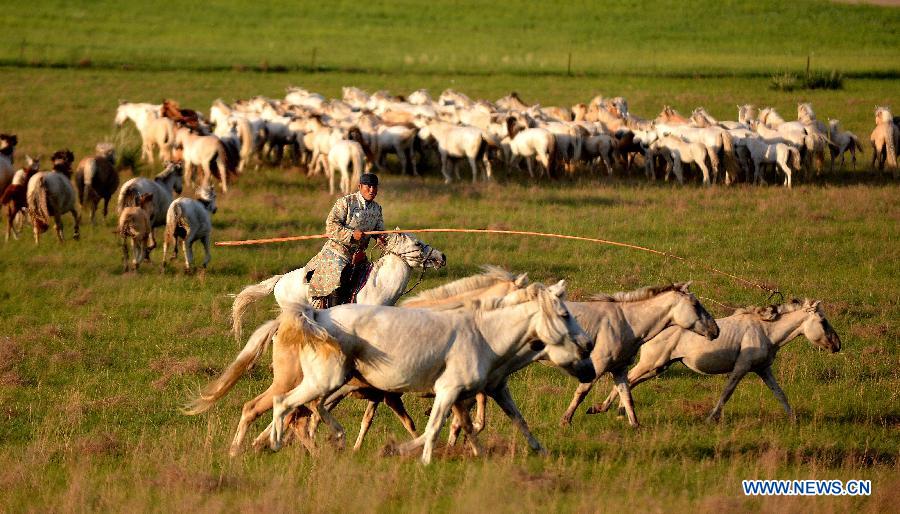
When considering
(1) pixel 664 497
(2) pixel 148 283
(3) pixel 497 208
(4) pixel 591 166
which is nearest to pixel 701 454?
(1) pixel 664 497

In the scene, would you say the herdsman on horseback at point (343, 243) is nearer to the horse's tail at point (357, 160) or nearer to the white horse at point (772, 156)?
the horse's tail at point (357, 160)

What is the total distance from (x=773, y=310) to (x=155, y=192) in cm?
1143

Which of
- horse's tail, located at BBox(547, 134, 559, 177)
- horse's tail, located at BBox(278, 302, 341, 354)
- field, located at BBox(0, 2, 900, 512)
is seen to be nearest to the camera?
field, located at BBox(0, 2, 900, 512)

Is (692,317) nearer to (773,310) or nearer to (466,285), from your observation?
(773,310)

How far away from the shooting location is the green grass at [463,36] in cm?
5372

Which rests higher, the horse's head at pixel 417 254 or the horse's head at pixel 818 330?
the horse's head at pixel 417 254

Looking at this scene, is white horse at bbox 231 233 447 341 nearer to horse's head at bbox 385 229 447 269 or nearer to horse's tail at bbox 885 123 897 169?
horse's head at bbox 385 229 447 269

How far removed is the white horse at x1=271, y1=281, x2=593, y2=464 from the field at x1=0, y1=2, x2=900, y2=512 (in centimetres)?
50

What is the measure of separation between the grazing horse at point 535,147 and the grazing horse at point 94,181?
9564 millimetres

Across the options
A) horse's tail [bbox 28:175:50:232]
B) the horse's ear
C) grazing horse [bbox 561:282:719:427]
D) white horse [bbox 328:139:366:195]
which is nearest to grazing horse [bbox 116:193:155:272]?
horse's tail [bbox 28:175:50:232]

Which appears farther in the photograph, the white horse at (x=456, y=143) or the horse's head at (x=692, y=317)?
the white horse at (x=456, y=143)

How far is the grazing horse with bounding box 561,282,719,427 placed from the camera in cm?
1025

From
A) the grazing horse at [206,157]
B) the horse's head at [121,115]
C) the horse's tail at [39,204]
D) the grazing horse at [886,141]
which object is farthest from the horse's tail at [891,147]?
the horse's head at [121,115]

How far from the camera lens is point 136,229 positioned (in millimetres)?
17922
